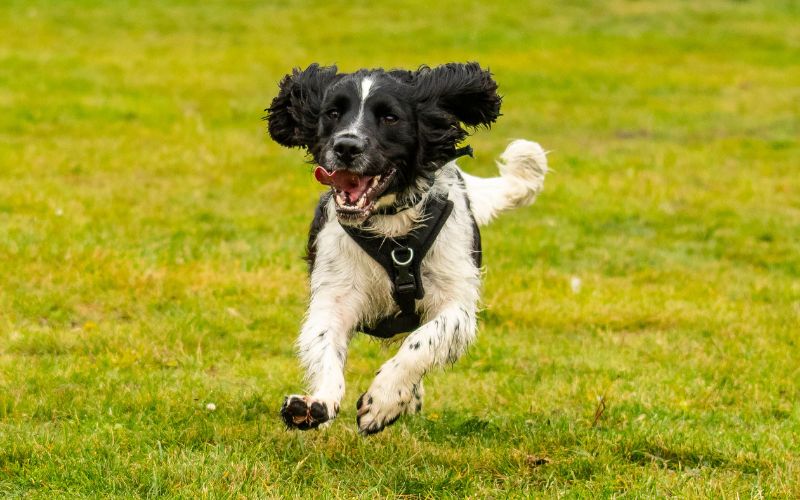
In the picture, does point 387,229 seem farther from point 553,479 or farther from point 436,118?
point 553,479

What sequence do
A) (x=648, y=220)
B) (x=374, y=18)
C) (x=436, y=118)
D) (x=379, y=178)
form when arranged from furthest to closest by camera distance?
(x=374, y=18), (x=648, y=220), (x=436, y=118), (x=379, y=178)

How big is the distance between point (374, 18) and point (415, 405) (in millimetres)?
22109

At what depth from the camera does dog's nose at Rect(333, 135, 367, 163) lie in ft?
15.7

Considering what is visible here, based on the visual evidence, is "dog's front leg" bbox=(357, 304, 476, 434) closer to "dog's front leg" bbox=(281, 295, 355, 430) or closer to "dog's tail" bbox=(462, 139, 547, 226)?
"dog's front leg" bbox=(281, 295, 355, 430)

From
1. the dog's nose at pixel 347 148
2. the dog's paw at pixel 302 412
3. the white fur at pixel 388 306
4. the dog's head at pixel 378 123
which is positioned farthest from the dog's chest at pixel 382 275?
the dog's paw at pixel 302 412

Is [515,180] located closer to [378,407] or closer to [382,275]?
[382,275]

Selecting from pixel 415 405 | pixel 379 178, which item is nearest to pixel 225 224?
pixel 415 405

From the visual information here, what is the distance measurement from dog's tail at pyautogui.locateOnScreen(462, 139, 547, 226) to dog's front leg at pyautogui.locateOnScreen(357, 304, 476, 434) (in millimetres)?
1899

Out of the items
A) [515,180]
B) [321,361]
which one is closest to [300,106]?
[321,361]

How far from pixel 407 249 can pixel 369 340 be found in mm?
2219

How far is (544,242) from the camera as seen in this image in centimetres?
1038

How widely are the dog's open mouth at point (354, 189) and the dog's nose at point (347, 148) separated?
10cm

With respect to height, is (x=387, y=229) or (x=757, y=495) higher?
(x=387, y=229)

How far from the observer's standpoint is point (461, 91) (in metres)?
5.64
